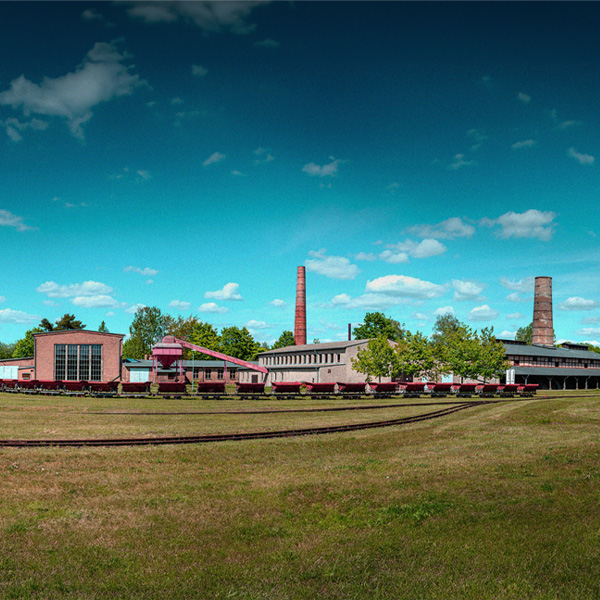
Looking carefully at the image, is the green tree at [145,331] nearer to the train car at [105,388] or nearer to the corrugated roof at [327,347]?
the corrugated roof at [327,347]

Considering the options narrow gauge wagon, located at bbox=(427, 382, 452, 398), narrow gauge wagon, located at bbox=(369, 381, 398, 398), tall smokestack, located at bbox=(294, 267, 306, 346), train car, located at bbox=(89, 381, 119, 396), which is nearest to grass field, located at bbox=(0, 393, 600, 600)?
narrow gauge wagon, located at bbox=(369, 381, 398, 398)

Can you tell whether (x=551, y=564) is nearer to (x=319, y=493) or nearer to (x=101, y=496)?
(x=319, y=493)

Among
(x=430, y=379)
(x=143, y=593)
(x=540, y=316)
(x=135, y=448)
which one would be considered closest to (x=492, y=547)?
(x=143, y=593)

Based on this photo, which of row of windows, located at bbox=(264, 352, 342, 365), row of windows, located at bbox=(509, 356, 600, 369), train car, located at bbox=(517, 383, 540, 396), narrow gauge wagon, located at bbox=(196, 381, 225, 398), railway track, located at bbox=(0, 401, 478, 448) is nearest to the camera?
railway track, located at bbox=(0, 401, 478, 448)

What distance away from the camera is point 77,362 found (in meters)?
70.9

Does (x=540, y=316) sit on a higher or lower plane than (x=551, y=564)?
higher

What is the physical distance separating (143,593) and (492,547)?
223 inches

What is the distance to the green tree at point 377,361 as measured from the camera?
67.3m

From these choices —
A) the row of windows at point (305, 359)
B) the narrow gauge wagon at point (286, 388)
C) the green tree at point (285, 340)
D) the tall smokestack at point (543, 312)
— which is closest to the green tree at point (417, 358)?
the row of windows at point (305, 359)

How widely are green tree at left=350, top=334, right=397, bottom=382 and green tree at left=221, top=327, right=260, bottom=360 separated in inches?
1537

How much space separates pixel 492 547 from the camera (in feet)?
28.7

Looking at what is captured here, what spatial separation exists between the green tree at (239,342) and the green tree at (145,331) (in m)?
26.8

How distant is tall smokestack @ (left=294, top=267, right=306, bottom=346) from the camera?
98250 mm

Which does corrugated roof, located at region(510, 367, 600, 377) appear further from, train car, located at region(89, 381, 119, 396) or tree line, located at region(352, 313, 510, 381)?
train car, located at region(89, 381, 119, 396)
